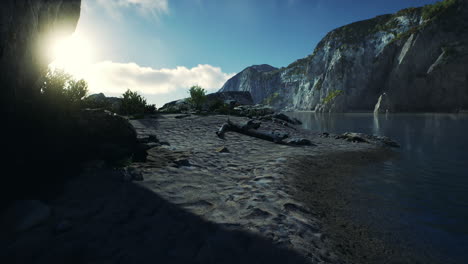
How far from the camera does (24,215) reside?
2744 millimetres

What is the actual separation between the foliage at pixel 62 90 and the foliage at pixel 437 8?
77.6 m

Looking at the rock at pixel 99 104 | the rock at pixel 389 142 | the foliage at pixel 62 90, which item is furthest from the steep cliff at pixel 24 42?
the rock at pixel 389 142

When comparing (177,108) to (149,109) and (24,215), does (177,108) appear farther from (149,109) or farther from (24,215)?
(24,215)

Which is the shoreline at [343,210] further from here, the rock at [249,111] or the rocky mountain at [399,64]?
the rocky mountain at [399,64]

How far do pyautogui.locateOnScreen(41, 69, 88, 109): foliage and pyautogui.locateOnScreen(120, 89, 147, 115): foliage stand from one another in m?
6.09

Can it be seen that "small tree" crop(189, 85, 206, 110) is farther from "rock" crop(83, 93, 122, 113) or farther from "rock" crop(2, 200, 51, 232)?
"rock" crop(2, 200, 51, 232)

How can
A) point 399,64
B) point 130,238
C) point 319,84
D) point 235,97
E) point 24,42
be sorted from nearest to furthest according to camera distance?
1. point 130,238
2. point 24,42
3. point 235,97
4. point 399,64
5. point 319,84

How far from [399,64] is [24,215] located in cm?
7255

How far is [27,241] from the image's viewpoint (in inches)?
94.5

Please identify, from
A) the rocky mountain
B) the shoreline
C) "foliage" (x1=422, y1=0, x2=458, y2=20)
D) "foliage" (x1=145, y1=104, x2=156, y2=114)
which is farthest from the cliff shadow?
"foliage" (x1=422, y1=0, x2=458, y2=20)

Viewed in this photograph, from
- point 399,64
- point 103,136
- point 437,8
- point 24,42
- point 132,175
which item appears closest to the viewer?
point 24,42

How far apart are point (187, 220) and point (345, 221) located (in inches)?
99.0

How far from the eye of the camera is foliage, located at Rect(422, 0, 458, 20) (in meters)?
52.7

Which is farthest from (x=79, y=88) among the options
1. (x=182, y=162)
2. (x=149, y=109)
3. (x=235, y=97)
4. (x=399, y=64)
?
(x=399, y=64)
